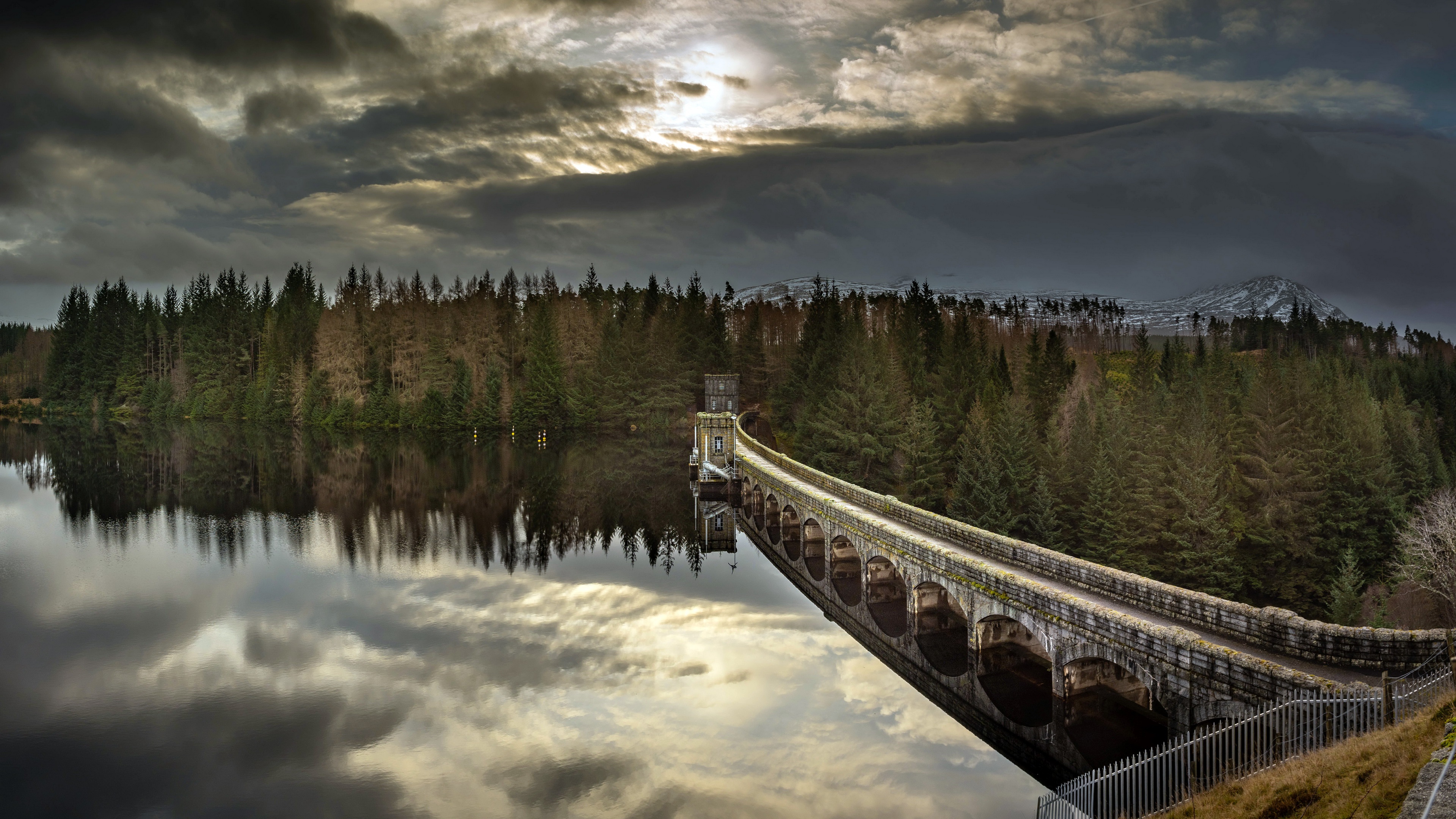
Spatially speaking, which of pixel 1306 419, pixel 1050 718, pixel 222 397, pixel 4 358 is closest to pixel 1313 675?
pixel 1050 718

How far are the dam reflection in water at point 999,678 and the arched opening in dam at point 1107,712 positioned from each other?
25 millimetres

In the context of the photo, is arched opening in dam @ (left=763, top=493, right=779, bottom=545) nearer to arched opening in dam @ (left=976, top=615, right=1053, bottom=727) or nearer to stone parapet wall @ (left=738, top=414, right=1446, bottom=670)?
stone parapet wall @ (left=738, top=414, right=1446, bottom=670)

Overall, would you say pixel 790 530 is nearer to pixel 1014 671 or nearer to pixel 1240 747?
pixel 1014 671

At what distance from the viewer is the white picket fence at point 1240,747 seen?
45.1 feet

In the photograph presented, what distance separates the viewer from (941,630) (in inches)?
1193

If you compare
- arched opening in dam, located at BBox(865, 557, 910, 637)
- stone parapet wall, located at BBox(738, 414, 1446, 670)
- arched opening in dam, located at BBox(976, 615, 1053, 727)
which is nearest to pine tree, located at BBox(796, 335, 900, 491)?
arched opening in dam, located at BBox(865, 557, 910, 637)

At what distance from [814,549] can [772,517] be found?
1130 centimetres

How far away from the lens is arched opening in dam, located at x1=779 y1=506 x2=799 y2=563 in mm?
45844

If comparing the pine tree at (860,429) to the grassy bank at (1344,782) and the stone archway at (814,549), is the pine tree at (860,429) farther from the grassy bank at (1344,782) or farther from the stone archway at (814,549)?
the grassy bank at (1344,782)

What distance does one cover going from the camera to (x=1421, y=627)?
3456 centimetres

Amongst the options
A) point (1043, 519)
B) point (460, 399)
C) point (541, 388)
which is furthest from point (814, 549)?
point (460, 399)

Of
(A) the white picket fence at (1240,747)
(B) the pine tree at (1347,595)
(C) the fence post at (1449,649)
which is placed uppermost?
(C) the fence post at (1449,649)

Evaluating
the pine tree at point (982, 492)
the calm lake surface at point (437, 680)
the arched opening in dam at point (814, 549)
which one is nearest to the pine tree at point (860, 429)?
the pine tree at point (982, 492)

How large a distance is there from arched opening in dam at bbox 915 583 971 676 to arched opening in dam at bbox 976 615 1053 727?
0.63 meters
